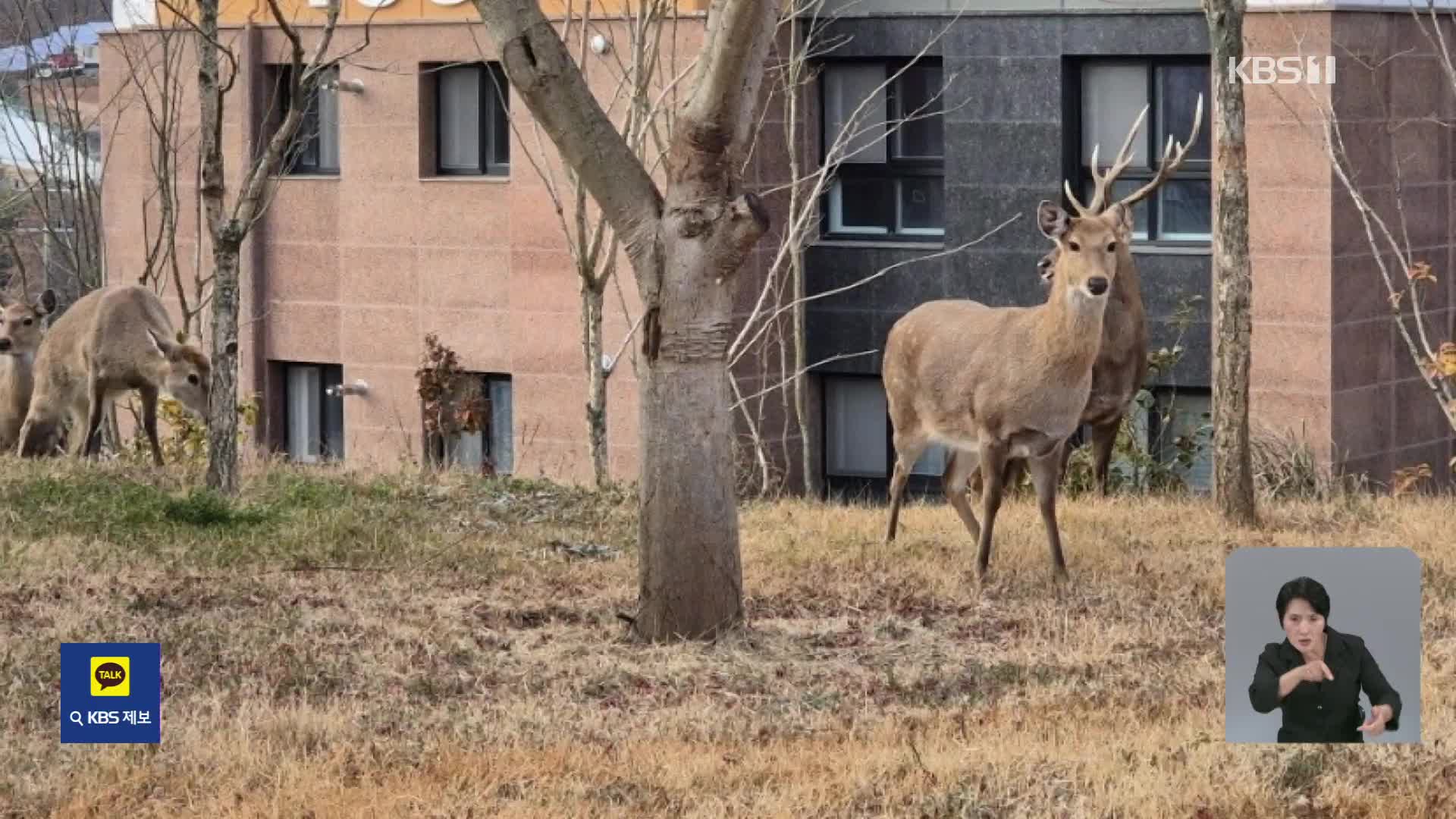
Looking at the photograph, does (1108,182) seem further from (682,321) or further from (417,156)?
(417,156)

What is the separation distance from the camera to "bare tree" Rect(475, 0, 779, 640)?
35.7ft

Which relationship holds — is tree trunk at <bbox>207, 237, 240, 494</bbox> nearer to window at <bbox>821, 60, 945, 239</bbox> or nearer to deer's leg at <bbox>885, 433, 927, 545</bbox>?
deer's leg at <bbox>885, 433, 927, 545</bbox>

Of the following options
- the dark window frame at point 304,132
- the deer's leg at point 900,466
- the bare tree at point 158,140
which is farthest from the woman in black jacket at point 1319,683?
the dark window frame at point 304,132

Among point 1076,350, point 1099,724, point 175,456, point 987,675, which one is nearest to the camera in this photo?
point 1099,724

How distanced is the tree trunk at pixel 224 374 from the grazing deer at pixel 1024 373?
4242 millimetres

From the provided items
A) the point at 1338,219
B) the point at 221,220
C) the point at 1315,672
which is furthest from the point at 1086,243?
the point at 1338,219

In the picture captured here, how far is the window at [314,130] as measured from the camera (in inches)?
1174

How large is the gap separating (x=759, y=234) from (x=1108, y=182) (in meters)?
4.56

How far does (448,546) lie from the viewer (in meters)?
14.2

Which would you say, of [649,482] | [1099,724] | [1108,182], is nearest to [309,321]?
[1108,182]

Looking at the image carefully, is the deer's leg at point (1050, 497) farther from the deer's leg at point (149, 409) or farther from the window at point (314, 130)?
the window at point (314, 130)

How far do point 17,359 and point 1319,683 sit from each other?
15.0m

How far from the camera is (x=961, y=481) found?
47.3 ft

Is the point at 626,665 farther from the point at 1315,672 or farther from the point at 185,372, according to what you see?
the point at 185,372
